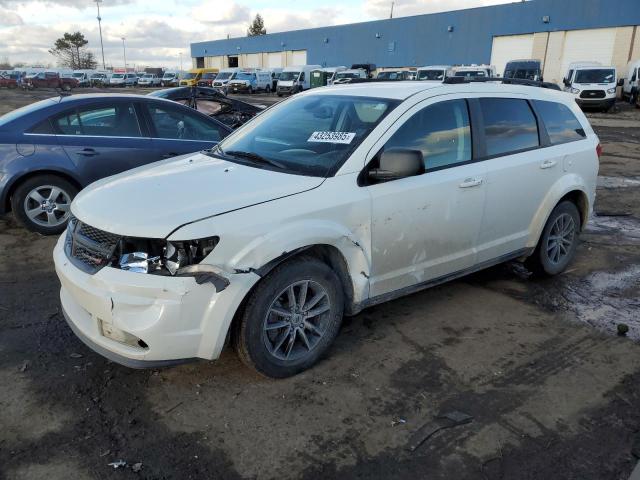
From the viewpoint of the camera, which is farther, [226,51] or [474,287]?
[226,51]

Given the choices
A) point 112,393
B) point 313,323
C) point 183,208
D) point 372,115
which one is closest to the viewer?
point 183,208

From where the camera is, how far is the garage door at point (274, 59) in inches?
2596

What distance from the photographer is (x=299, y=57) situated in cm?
6306

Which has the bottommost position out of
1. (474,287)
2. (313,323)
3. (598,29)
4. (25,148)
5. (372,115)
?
(474,287)

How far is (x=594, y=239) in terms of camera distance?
6.59m

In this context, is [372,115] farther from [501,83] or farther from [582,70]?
[582,70]

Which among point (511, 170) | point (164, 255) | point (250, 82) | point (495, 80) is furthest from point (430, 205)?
point (250, 82)

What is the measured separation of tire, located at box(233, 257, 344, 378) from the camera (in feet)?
10.4

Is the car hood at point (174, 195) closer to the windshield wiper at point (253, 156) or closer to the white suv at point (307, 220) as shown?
the white suv at point (307, 220)

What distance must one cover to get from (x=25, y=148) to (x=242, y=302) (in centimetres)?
427

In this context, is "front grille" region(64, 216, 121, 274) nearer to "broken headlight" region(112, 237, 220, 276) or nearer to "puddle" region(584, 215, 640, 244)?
"broken headlight" region(112, 237, 220, 276)

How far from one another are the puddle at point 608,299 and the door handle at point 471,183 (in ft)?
4.69

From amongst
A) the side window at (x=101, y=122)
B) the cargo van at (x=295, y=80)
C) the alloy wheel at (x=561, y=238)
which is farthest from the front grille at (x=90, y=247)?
the cargo van at (x=295, y=80)

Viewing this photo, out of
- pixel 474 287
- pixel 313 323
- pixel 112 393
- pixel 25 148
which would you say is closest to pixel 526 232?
pixel 474 287
